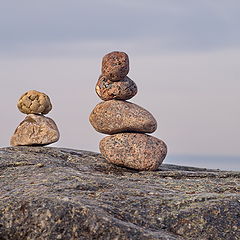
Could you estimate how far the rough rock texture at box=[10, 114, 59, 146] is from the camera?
1909cm

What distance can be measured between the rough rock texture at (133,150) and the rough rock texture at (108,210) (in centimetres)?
337

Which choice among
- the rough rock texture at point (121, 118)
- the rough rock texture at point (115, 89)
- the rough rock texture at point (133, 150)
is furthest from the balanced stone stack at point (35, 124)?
the rough rock texture at point (133, 150)

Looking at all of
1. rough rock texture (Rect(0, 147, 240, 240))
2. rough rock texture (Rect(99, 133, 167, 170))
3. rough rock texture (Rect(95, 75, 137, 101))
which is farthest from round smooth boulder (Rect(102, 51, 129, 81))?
rough rock texture (Rect(0, 147, 240, 240))

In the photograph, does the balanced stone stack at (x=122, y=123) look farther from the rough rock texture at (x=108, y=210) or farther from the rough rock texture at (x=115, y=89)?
the rough rock texture at (x=108, y=210)

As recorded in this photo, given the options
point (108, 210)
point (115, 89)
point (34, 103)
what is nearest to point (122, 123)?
→ point (115, 89)

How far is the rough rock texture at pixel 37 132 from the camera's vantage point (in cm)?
1909

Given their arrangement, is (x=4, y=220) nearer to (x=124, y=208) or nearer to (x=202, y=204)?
(x=124, y=208)

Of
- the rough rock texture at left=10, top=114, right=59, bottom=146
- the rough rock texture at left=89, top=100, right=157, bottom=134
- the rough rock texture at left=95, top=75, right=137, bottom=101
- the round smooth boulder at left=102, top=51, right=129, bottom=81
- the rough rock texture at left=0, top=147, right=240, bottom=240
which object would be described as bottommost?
the rough rock texture at left=0, top=147, right=240, bottom=240

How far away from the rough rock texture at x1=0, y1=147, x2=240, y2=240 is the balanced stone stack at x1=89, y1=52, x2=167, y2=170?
3.44 metres

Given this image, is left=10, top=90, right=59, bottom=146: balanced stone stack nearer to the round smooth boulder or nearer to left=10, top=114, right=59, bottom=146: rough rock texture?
left=10, top=114, right=59, bottom=146: rough rock texture

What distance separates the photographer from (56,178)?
13.3 metres

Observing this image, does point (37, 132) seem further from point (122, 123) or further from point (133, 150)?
point (133, 150)

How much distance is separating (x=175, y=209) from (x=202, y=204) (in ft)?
2.05

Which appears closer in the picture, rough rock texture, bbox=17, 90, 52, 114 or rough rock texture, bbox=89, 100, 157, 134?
rough rock texture, bbox=89, 100, 157, 134
